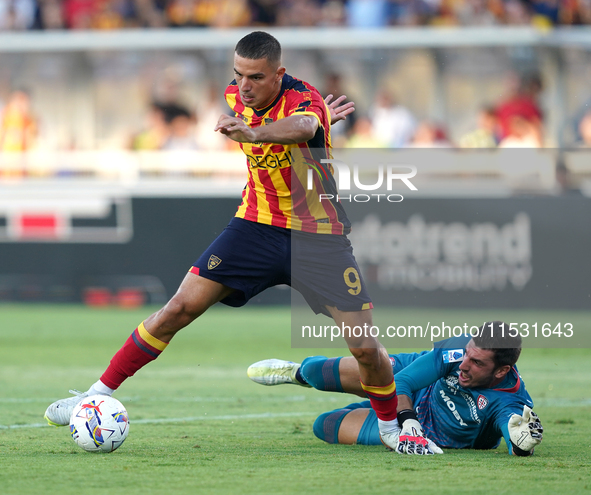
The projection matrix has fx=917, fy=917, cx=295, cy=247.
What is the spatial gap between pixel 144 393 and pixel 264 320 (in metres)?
5.11

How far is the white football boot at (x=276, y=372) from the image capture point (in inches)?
224

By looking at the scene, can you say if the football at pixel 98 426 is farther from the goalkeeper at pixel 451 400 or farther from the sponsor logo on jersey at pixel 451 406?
the sponsor logo on jersey at pixel 451 406

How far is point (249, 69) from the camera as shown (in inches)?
182

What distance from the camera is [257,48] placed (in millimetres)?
4625

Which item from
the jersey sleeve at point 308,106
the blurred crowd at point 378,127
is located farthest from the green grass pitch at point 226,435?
the blurred crowd at point 378,127

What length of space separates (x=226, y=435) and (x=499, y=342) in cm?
172

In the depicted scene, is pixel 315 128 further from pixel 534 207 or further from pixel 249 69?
pixel 534 207

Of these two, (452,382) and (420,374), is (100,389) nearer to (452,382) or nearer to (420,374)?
(420,374)

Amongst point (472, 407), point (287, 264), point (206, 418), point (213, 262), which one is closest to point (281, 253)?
point (287, 264)

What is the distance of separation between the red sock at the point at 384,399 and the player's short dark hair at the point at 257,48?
1786 millimetres

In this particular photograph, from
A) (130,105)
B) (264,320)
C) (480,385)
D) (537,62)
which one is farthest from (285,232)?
(130,105)

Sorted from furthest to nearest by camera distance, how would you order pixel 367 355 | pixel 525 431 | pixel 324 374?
pixel 324 374 < pixel 367 355 < pixel 525 431

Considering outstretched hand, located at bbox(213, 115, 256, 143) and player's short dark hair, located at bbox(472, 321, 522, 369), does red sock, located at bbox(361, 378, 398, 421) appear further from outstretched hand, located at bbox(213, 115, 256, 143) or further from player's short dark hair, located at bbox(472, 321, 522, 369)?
outstretched hand, located at bbox(213, 115, 256, 143)

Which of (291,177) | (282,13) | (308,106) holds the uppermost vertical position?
(282,13)
